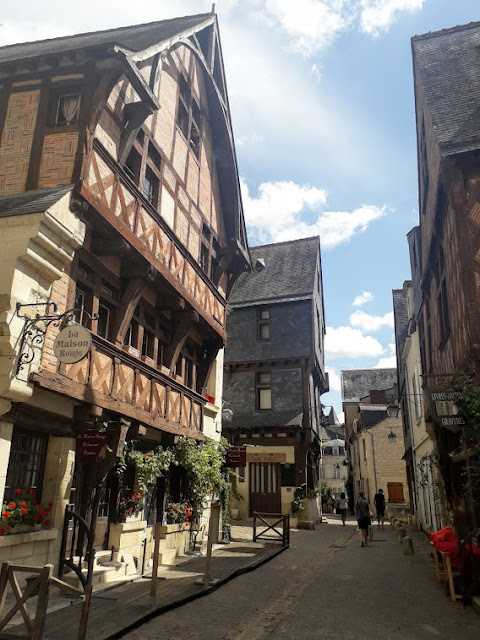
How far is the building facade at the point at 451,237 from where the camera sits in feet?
27.2

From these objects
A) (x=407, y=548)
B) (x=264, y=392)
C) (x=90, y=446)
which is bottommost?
(x=407, y=548)

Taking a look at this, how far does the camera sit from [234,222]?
15039mm

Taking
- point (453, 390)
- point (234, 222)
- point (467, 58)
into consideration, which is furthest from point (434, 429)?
point (467, 58)

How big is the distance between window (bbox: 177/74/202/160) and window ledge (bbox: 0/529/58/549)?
9415 mm

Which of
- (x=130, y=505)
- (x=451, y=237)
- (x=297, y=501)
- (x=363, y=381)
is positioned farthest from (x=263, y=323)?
(x=363, y=381)

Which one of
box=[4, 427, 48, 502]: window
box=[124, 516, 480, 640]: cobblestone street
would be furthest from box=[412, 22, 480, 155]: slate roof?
box=[4, 427, 48, 502]: window

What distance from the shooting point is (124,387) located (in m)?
8.75

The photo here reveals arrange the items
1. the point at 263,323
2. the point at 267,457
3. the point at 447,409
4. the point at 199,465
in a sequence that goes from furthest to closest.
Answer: the point at 263,323 < the point at 267,457 < the point at 199,465 < the point at 447,409

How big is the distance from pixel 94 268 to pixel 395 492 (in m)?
28.2

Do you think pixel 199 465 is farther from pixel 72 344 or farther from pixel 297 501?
pixel 297 501

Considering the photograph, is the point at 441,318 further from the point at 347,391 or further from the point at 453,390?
the point at 347,391

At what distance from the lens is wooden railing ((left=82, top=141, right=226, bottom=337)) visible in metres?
8.05

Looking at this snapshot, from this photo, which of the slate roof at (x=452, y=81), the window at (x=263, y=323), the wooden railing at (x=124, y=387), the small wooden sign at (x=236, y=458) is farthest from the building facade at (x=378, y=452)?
the slate roof at (x=452, y=81)

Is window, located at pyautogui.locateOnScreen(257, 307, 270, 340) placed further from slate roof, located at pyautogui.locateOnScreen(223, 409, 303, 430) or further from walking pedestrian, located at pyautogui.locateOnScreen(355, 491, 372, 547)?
walking pedestrian, located at pyautogui.locateOnScreen(355, 491, 372, 547)
